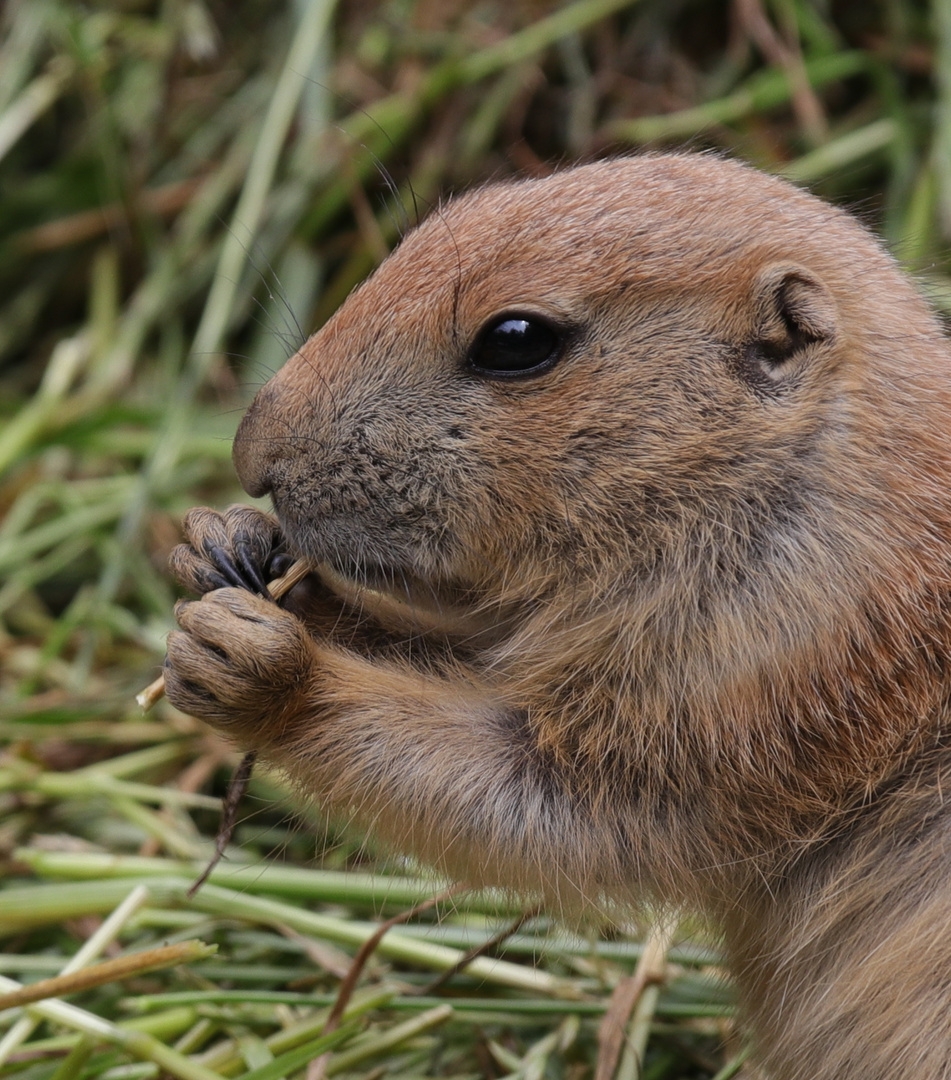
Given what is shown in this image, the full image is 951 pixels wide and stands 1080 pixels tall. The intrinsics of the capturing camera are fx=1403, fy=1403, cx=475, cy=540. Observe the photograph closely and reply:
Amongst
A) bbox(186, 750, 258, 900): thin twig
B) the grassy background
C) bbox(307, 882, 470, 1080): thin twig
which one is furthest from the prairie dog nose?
bbox(307, 882, 470, 1080): thin twig

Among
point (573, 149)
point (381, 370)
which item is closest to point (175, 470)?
point (573, 149)

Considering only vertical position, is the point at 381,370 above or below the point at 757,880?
above

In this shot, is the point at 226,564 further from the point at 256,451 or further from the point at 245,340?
the point at 245,340

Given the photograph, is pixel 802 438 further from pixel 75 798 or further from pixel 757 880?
pixel 75 798

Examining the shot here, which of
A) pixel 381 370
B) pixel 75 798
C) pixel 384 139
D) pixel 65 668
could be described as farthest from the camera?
pixel 384 139

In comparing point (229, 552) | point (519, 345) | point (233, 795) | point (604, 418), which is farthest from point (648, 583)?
point (233, 795)

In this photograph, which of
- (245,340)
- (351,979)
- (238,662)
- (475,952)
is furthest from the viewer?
(245,340)
